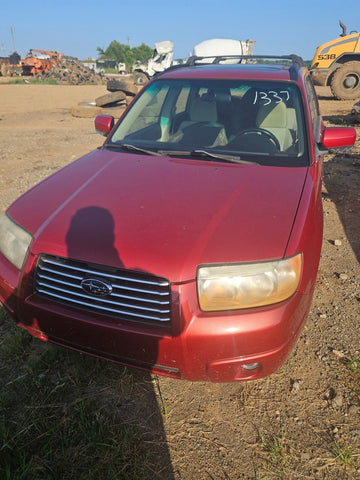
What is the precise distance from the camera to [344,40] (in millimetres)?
14305

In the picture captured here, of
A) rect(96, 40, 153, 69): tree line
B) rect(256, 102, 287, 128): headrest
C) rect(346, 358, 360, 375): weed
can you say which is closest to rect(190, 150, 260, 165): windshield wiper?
rect(256, 102, 287, 128): headrest

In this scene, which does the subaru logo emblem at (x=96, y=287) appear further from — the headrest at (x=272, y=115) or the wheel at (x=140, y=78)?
the wheel at (x=140, y=78)

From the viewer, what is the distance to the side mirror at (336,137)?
2.94 metres

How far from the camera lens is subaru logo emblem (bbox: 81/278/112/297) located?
5.79 feet

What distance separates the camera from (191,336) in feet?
5.44

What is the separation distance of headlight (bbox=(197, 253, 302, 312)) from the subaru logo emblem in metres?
0.45

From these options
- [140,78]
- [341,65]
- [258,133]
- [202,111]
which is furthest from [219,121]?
[140,78]

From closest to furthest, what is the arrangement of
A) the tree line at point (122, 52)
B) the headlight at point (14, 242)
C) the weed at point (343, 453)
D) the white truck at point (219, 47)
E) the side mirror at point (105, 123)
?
the weed at point (343, 453) → the headlight at point (14, 242) → the side mirror at point (105, 123) → the white truck at point (219, 47) → the tree line at point (122, 52)

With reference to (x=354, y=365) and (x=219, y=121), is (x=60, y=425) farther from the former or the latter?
(x=219, y=121)

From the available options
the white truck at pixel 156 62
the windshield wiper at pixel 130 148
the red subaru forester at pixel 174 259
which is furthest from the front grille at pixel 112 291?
the white truck at pixel 156 62

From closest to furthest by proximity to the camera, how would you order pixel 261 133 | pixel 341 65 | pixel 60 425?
pixel 60 425
pixel 261 133
pixel 341 65

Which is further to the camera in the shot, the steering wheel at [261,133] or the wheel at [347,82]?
the wheel at [347,82]

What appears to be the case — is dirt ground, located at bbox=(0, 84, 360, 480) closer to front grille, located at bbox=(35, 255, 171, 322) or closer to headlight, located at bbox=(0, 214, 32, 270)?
front grille, located at bbox=(35, 255, 171, 322)

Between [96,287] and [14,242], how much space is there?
0.64 meters
